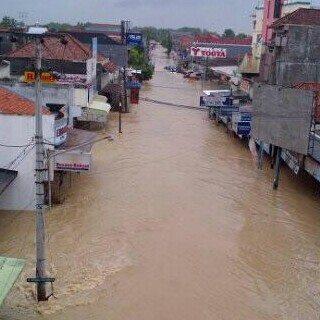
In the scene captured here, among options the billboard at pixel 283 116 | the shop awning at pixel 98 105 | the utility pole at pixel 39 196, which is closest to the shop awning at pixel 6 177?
the utility pole at pixel 39 196

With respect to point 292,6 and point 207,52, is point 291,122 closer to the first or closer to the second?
point 292,6

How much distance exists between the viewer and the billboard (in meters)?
20.2

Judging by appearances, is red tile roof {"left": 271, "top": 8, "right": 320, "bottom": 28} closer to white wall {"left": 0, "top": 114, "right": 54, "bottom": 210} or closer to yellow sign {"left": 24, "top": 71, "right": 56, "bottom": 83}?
white wall {"left": 0, "top": 114, "right": 54, "bottom": 210}

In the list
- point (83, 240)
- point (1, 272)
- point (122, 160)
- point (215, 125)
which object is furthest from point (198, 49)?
point (1, 272)

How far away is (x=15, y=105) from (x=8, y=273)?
8102mm

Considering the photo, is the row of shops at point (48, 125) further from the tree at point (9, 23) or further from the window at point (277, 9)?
the tree at point (9, 23)

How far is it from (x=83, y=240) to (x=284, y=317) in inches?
265

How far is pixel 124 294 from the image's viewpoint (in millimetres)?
13492

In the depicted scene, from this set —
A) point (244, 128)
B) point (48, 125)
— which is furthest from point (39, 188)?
point (244, 128)

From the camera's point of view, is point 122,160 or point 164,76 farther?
point 164,76

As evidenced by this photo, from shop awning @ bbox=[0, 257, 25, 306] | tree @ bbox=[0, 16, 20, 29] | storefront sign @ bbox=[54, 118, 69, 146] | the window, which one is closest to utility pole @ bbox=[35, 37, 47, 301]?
shop awning @ bbox=[0, 257, 25, 306]

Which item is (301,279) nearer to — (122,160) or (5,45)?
(122,160)

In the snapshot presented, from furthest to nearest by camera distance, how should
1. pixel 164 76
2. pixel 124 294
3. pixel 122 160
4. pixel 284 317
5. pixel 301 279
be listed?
pixel 164 76
pixel 122 160
pixel 301 279
pixel 124 294
pixel 284 317

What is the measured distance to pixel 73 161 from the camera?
62.3ft
